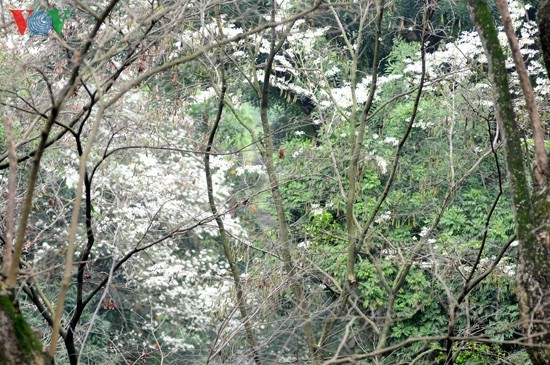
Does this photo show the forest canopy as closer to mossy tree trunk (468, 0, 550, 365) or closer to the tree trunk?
mossy tree trunk (468, 0, 550, 365)

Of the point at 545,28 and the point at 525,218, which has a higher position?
the point at 545,28

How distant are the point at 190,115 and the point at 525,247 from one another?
31.3ft

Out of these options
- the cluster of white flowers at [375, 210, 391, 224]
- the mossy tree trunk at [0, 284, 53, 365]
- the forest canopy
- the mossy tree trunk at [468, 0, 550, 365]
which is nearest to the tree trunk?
the mossy tree trunk at [468, 0, 550, 365]

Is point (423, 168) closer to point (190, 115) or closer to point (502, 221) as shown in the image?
point (502, 221)

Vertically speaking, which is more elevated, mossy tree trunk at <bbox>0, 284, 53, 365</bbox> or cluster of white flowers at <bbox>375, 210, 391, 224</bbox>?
mossy tree trunk at <bbox>0, 284, 53, 365</bbox>

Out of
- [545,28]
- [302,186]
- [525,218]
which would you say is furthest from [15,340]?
[302,186]

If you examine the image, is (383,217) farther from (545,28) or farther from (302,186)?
(545,28)

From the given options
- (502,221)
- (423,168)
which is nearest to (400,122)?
(423,168)

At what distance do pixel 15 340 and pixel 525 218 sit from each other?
240cm

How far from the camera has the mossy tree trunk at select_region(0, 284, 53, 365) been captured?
219 cm

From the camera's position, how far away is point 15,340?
222 cm

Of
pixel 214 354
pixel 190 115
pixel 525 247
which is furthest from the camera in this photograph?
pixel 190 115

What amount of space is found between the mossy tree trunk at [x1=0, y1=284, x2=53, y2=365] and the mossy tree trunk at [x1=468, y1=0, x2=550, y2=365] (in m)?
1.92

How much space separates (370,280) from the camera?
407 inches
